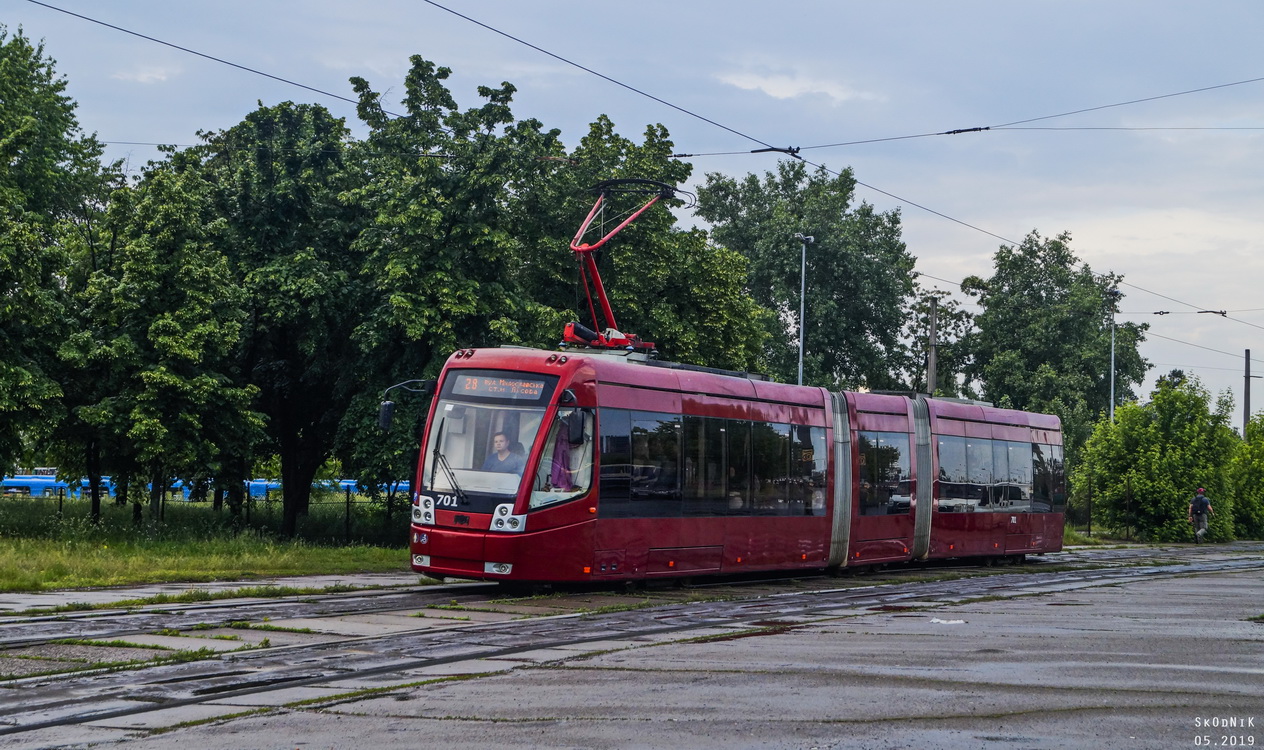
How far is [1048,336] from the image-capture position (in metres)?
73.3

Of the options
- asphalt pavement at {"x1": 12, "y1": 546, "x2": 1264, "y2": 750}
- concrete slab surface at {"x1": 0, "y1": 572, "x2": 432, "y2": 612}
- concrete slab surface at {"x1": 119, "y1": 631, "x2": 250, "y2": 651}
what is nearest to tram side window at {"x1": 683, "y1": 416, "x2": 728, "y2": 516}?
concrete slab surface at {"x1": 0, "y1": 572, "x2": 432, "y2": 612}

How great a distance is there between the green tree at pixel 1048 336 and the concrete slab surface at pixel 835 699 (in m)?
60.8

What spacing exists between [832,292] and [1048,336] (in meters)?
14.2

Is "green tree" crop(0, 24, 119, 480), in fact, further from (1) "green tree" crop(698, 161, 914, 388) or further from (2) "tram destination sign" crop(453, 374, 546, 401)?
(1) "green tree" crop(698, 161, 914, 388)

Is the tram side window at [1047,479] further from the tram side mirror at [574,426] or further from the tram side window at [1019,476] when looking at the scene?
the tram side mirror at [574,426]

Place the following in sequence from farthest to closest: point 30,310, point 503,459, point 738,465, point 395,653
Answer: point 30,310, point 738,465, point 503,459, point 395,653

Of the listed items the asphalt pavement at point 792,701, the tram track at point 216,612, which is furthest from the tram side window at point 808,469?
the asphalt pavement at point 792,701

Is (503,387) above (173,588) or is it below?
above

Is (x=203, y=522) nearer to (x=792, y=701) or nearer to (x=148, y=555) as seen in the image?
(x=148, y=555)

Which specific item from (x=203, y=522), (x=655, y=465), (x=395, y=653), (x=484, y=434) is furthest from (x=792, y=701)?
(x=203, y=522)

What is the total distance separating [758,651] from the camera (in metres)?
11.2

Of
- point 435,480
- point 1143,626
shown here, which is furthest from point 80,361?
point 1143,626

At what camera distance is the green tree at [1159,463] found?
1859 inches

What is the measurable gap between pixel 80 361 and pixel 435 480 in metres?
10.8
